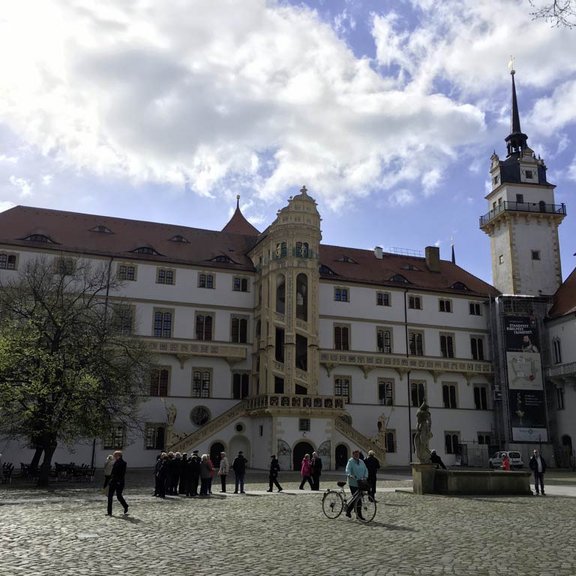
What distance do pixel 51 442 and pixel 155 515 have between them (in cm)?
1269

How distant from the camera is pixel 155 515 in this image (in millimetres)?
17406

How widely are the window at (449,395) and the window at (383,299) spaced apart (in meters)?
8.02

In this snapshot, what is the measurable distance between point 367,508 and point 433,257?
44074 millimetres

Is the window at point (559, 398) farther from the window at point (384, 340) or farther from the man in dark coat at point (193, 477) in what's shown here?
the man in dark coat at point (193, 477)

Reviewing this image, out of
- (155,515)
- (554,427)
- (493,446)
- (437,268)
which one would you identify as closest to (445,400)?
(493,446)

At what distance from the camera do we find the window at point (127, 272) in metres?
46.1

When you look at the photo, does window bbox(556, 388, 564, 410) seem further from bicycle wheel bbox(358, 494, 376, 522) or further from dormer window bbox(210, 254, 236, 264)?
bicycle wheel bbox(358, 494, 376, 522)

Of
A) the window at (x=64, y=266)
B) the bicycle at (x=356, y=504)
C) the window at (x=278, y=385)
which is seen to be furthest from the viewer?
the window at (x=278, y=385)

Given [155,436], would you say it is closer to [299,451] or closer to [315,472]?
[299,451]

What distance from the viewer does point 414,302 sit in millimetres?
53562

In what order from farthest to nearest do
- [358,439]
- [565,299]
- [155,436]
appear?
[565,299] < [358,439] < [155,436]

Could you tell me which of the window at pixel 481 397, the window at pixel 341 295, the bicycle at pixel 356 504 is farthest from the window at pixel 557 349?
the bicycle at pixel 356 504

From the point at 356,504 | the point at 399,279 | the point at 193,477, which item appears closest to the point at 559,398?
the point at 399,279

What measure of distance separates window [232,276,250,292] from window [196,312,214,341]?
9.86 ft
